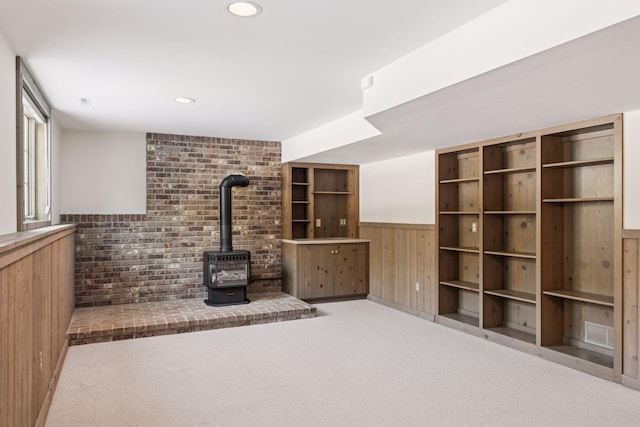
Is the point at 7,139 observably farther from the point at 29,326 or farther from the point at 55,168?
the point at 55,168

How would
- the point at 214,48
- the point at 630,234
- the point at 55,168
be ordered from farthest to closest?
the point at 55,168, the point at 630,234, the point at 214,48

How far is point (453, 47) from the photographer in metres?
2.74

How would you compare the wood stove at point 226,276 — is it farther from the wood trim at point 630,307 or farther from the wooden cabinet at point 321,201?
the wood trim at point 630,307

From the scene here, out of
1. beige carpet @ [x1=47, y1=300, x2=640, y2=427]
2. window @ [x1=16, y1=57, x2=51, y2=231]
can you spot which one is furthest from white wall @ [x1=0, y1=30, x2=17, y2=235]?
beige carpet @ [x1=47, y1=300, x2=640, y2=427]

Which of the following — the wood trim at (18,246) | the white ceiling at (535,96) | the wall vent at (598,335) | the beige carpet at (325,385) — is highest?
the white ceiling at (535,96)

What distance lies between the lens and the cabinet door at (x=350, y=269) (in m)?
6.68

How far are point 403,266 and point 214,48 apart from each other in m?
3.98

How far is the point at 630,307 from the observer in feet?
10.8

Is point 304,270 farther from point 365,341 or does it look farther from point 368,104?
point 368,104

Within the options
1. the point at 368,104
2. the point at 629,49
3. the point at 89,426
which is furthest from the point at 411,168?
the point at 89,426

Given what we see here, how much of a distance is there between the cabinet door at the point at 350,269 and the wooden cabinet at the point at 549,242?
5.66 ft

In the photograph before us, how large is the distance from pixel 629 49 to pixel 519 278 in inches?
118

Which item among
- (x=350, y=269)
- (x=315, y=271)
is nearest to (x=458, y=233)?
(x=350, y=269)

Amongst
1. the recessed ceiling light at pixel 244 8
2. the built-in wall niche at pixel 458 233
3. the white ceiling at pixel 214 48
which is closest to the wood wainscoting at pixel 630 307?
the built-in wall niche at pixel 458 233
